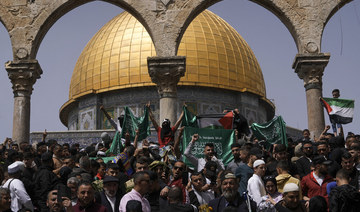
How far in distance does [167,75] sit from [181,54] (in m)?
13.8

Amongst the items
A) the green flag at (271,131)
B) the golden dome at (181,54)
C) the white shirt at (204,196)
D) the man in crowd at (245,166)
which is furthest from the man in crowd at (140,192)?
the golden dome at (181,54)

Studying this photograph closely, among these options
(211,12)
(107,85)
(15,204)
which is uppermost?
(211,12)

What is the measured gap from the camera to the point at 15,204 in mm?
9500

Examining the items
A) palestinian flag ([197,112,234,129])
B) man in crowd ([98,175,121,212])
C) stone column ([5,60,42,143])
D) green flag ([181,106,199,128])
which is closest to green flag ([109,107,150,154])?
green flag ([181,106,199,128])

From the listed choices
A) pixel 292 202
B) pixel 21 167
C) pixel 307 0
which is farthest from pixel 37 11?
pixel 292 202

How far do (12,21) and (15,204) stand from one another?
9364 millimetres

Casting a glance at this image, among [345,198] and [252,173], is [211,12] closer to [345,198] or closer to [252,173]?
[252,173]

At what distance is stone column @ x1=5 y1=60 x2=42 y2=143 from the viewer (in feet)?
56.6

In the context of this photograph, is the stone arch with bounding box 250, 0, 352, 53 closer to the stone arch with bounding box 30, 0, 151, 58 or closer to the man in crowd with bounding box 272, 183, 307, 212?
the stone arch with bounding box 30, 0, 151, 58

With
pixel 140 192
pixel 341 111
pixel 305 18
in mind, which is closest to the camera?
pixel 140 192

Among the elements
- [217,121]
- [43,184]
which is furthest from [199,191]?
[217,121]

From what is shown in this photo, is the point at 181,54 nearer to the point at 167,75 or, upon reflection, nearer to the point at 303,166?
the point at 167,75

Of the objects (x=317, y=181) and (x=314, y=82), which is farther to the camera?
(x=314, y=82)

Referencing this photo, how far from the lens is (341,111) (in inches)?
625
